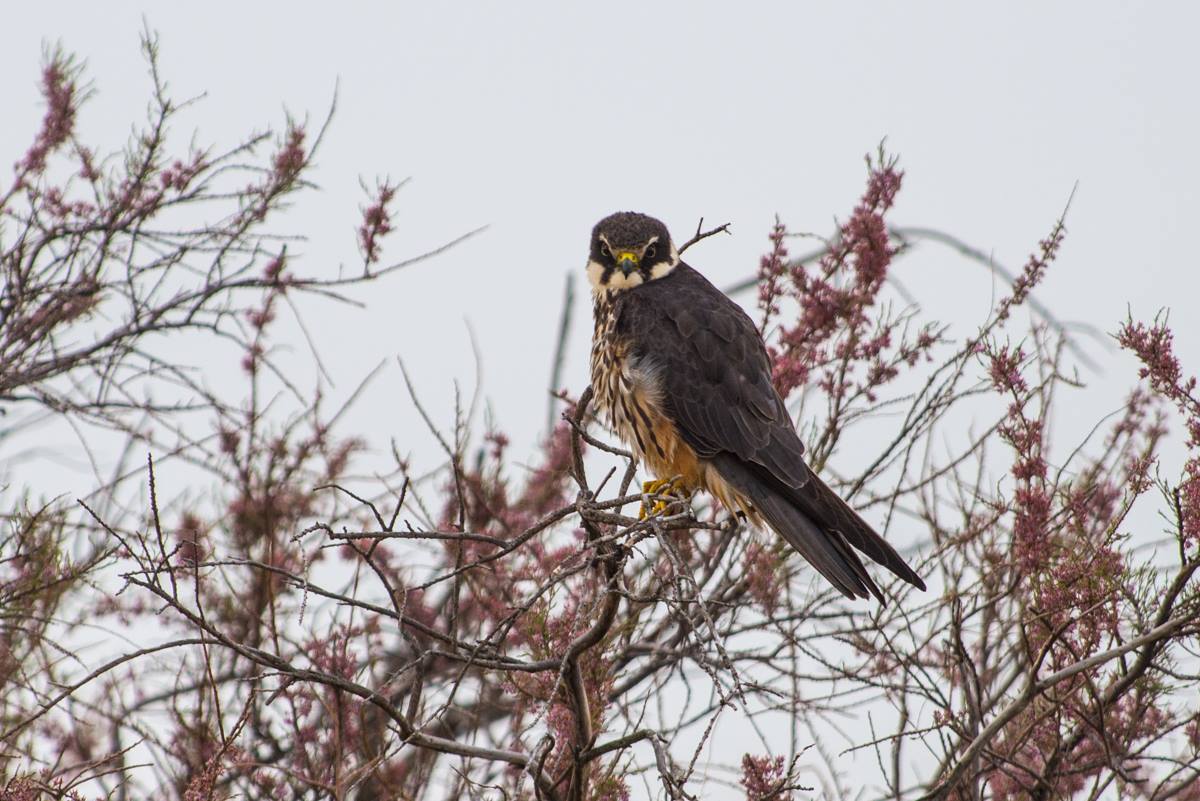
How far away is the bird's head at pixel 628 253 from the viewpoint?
5.07 m

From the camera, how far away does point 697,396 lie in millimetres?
4703

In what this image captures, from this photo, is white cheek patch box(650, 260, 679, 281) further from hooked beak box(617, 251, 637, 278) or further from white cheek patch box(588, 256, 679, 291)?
hooked beak box(617, 251, 637, 278)

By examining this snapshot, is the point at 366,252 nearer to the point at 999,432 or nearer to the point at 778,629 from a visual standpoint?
the point at 778,629

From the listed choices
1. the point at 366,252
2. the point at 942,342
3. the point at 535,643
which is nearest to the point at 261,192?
the point at 366,252

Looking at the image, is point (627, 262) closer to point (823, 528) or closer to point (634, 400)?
point (634, 400)

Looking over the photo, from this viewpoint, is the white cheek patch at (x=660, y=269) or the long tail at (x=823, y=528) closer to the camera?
the long tail at (x=823, y=528)

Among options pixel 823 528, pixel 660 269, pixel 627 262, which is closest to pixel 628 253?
pixel 627 262

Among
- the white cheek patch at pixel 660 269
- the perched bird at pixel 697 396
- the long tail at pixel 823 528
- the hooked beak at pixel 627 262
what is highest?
the white cheek patch at pixel 660 269

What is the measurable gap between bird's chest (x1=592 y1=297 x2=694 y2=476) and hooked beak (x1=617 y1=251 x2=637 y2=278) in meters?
0.15

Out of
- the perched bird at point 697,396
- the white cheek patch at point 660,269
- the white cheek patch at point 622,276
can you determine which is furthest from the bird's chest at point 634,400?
the white cheek patch at point 660,269

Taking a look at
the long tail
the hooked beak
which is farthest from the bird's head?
the long tail

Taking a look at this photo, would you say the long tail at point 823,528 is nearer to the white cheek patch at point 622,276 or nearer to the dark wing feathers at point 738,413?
the dark wing feathers at point 738,413

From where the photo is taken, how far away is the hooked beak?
5.03m

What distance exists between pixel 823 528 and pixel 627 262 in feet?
4.11
